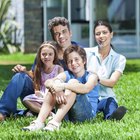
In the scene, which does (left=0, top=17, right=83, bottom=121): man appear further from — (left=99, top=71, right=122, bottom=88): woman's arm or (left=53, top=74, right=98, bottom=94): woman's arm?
(left=53, top=74, right=98, bottom=94): woman's arm

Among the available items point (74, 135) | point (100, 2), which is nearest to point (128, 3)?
point (100, 2)

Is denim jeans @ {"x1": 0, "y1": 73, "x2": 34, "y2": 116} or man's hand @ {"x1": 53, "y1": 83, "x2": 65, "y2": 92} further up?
man's hand @ {"x1": 53, "y1": 83, "x2": 65, "y2": 92}

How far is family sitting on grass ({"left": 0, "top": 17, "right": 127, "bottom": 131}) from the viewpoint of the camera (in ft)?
19.2

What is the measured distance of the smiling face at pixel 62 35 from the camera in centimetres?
631

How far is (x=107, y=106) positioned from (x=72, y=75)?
0.59 m

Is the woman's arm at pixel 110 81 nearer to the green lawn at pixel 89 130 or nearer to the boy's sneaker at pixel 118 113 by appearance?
the boy's sneaker at pixel 118 113

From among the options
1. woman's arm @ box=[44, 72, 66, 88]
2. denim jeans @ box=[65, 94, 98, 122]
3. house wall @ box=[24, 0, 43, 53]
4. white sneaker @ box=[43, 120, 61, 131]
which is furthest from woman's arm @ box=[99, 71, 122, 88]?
house wall @ box=[24, 0, 43, 53]

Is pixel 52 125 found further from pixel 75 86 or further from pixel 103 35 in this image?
pixel 103 35

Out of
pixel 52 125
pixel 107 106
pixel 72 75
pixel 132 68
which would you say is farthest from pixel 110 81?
pixel 132 68

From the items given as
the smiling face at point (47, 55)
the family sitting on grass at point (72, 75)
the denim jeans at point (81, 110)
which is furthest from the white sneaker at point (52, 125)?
the smiling face at point (47, 55)

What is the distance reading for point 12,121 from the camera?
6.27m

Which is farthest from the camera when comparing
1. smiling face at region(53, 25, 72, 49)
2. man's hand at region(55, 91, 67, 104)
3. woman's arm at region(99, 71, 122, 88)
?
smiling face at region(53, 25, 72, 49)

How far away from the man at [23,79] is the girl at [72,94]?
44 centimetres

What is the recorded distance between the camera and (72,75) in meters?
5.93
